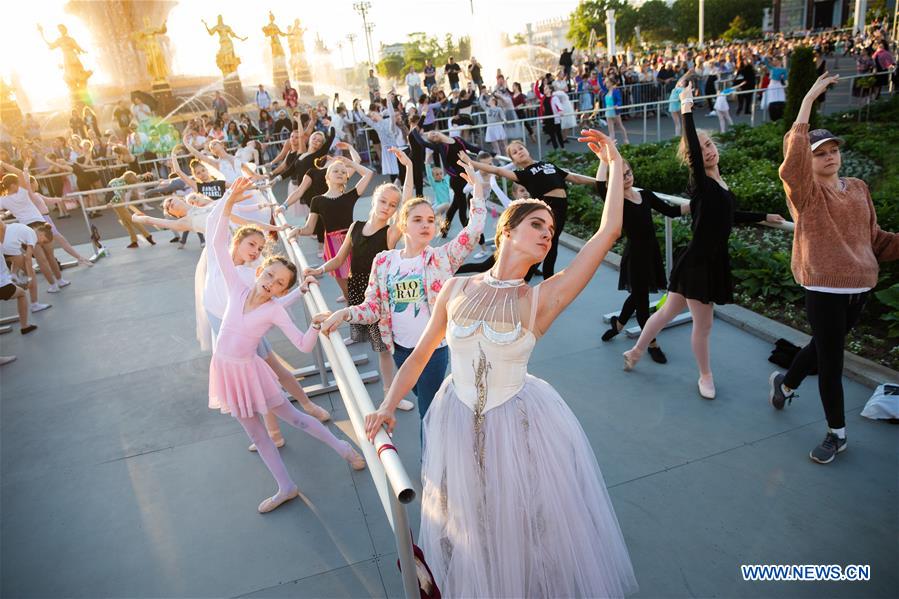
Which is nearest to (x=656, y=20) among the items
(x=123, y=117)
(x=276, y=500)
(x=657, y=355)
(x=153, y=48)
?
(x=153, y=48)

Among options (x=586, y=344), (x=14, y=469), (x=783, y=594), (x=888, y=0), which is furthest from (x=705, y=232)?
(x=888, y=0)

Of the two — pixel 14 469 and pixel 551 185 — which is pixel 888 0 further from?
pixel 14 469

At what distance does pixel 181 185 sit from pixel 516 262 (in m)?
11.0

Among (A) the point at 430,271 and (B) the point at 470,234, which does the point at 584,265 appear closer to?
(B) the point at 470,234

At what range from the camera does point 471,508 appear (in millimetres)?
2633

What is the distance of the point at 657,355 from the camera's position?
5.52 metres

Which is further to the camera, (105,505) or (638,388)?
(638,388)

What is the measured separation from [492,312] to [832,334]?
2450 mm

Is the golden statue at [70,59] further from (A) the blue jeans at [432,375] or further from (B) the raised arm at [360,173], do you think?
(A) the blue jeans at [432,375]

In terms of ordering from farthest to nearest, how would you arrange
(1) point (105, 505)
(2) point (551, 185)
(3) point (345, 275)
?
(2) point (551, 185) < (3) point (345, 275) < (1) point (105, 505)

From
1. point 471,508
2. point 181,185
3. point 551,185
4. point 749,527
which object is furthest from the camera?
point 181,185

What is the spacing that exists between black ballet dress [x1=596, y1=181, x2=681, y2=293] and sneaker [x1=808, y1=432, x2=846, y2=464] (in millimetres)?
1907

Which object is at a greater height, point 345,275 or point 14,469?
point 345,275

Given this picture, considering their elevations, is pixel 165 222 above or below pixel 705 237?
above
